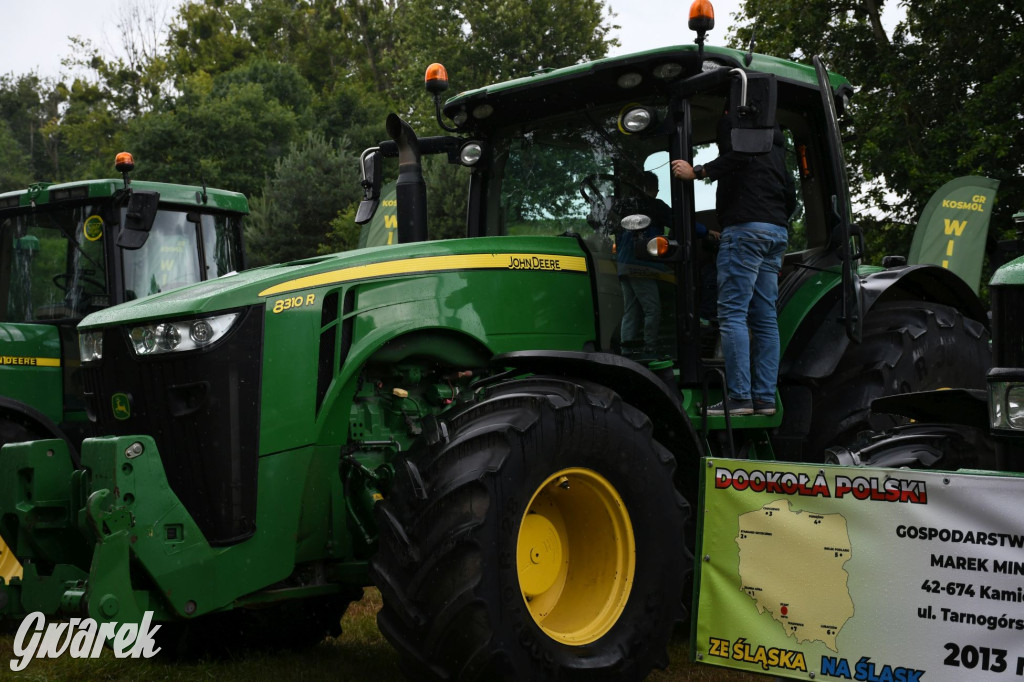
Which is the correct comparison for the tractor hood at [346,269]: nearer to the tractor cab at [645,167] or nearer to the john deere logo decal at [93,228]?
the tractor cab at [645,167]

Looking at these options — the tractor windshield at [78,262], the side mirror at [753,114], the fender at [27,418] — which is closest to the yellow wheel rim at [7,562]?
the fender at [27,418]

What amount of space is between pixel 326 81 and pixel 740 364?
44404mm

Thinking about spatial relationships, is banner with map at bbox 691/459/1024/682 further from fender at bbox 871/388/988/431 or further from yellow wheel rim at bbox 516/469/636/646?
fender at bbox 871/388/988/431

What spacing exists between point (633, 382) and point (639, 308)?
705mm

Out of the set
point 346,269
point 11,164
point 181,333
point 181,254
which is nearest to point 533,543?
point 346,269

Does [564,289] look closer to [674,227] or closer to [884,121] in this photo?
[674,227]

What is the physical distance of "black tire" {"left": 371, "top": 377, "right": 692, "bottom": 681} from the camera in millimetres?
3979

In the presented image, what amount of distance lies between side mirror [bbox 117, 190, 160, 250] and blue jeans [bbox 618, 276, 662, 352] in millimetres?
4274

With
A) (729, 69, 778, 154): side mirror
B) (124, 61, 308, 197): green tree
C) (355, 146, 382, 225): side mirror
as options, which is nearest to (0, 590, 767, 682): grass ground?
(355, 146, 382, 225): side mirror

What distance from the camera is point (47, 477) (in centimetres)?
438

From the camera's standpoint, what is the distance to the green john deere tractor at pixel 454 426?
4.05m

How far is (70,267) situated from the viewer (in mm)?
9094

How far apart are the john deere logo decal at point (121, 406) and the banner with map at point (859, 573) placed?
2291 mm

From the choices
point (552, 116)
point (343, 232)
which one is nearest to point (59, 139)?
point (343, 232)
